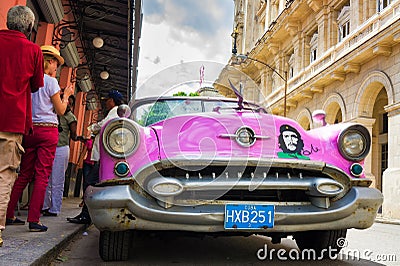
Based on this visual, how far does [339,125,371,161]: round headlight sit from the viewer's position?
3.29m

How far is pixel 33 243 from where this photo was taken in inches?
125

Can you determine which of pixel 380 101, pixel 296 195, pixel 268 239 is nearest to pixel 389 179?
pixel 380 101

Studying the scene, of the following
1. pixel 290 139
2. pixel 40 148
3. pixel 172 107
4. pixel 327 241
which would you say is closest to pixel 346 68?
pixel 172 107

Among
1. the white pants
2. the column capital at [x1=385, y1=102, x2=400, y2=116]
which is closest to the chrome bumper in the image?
the white pants

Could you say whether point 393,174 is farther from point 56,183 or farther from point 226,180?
point 226,180

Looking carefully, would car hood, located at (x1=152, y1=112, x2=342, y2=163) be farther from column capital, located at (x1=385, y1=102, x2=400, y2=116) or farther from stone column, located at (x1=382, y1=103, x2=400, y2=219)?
column capital, located at (x1=385, y1=102, x2=400, y2=116)

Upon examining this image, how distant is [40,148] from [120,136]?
1215 mm

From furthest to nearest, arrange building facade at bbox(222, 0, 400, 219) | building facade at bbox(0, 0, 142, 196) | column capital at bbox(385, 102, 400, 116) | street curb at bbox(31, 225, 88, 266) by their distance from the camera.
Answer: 1. building facade at bbox(222, 0, 400, 219)
2. column capital at bbox(385, 102, 400, 116)
3. building facade at bbox(0, 0, 142, 196)
4. street curb at bbox(31, 225, 88, 266)

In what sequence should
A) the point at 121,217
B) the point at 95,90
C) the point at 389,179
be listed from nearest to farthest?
the point at 121,217 → the point at 389,179 → the point at 95,90

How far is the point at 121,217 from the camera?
2.81m

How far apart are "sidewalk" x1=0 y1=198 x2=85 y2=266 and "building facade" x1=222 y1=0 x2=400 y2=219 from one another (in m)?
10.9

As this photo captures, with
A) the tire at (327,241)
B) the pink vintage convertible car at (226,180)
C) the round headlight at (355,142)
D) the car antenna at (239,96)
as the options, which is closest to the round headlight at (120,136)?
the pink vintage convertible car at (226,180)

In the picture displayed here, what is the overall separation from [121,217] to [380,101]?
18584 millimetres

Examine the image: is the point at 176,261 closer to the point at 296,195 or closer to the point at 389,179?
the point at 296,195
